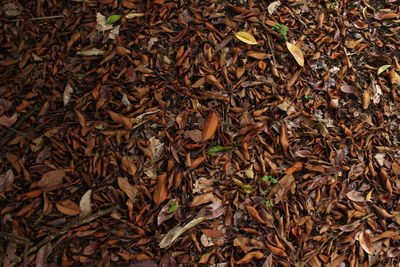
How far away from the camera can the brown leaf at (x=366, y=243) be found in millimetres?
1701

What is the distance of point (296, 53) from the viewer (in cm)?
194

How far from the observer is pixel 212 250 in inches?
62.1

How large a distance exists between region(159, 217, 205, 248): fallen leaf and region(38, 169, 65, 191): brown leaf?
543 millimetres

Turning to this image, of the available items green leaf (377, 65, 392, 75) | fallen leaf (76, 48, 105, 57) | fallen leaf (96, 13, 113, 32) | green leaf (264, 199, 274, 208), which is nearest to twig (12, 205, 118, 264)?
green leaf (264, 199, 274, 208)

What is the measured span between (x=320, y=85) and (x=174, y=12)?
0.86 metres

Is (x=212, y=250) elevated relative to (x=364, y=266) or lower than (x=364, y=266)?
elevated

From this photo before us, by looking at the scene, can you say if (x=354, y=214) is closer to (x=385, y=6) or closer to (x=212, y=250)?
(x=212, y=250)

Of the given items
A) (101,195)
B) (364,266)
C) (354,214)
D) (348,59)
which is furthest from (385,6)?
(101,195)

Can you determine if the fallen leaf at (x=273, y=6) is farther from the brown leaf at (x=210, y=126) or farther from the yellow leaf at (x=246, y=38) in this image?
the brown leaf at (x=210, y=126)

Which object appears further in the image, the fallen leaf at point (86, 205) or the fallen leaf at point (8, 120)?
the fallen leaf at point (8, 120)

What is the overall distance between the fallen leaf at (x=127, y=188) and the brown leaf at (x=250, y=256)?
54 cm

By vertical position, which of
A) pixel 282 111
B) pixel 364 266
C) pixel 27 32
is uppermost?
pixel 27 32

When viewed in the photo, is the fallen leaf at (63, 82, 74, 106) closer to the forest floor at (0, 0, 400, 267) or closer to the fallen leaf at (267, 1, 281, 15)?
the forest floor at (0, 0, 400, 267)

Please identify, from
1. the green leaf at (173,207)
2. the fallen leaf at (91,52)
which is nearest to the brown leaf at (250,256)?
the green leaf at (173,207)
